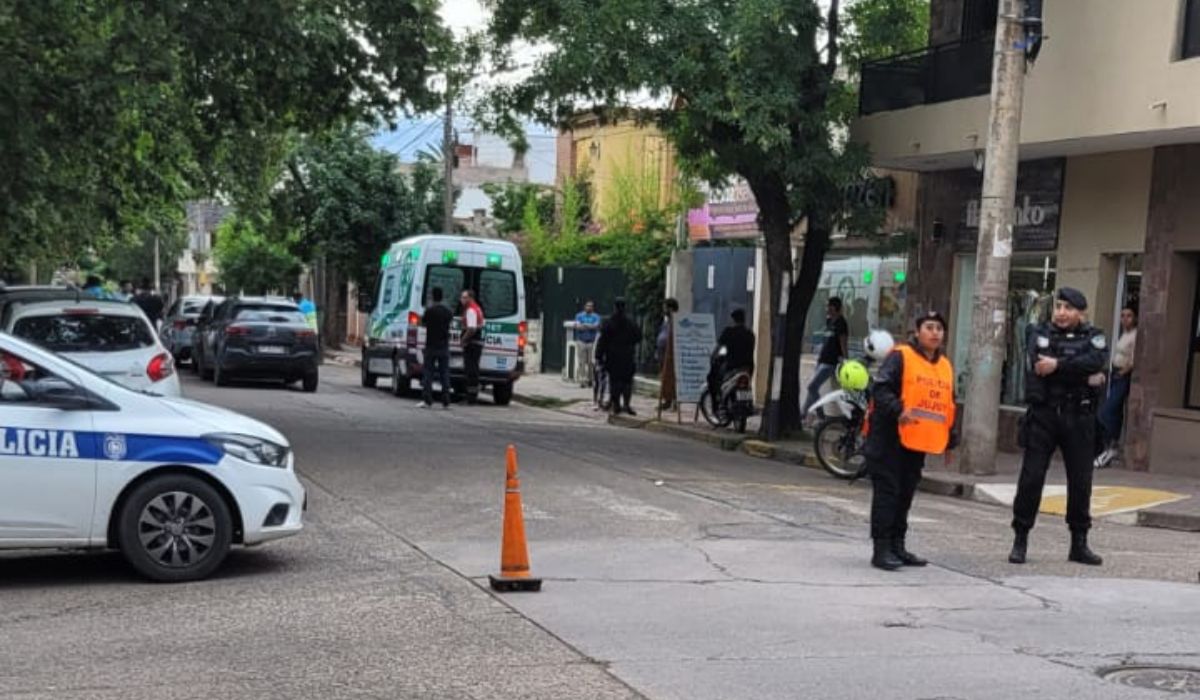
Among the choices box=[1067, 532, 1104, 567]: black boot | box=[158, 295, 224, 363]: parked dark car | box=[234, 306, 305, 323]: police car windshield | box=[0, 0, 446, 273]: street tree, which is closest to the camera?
box=[1067, 532, 1104, 567]: black boot

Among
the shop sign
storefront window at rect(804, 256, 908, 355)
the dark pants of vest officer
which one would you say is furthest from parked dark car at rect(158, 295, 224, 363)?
the shop sign

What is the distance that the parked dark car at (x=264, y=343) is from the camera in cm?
2211

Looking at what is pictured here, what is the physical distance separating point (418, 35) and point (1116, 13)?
7.65 metres

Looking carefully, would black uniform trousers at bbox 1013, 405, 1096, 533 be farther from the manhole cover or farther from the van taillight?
the van taillight

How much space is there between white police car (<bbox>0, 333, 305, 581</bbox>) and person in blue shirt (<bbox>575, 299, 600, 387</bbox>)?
53.9ft

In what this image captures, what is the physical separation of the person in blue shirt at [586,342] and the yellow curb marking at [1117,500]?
12615mm

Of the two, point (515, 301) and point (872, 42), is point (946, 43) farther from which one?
point (515, 301)

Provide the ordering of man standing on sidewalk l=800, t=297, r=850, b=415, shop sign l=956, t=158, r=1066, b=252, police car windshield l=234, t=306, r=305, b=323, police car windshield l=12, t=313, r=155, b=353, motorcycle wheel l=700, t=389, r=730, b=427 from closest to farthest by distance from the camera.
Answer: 1. police car windshield l=12, t=313, r=155, b=353
2. shop sign l=956, t=158, r=1066, b=252
3. man standing on sidewalk l=800, t=297, r=850, b=415
4. motorcycle wheel l=700, t=389, r=730, b=427
5. police car windshield l=234, t=306, r=305, b=323

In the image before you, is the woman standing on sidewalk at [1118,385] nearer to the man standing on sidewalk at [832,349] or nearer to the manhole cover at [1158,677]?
the man standing on sidewalk at [832,349]

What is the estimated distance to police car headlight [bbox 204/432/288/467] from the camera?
7426 millimetres

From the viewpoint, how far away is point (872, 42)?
15711 millimetres

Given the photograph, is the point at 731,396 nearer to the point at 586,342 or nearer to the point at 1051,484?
the point at 1051,484

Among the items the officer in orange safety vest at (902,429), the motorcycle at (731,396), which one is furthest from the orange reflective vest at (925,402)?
the motorcycle at (731,396)

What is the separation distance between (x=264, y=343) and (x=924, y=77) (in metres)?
12.3
